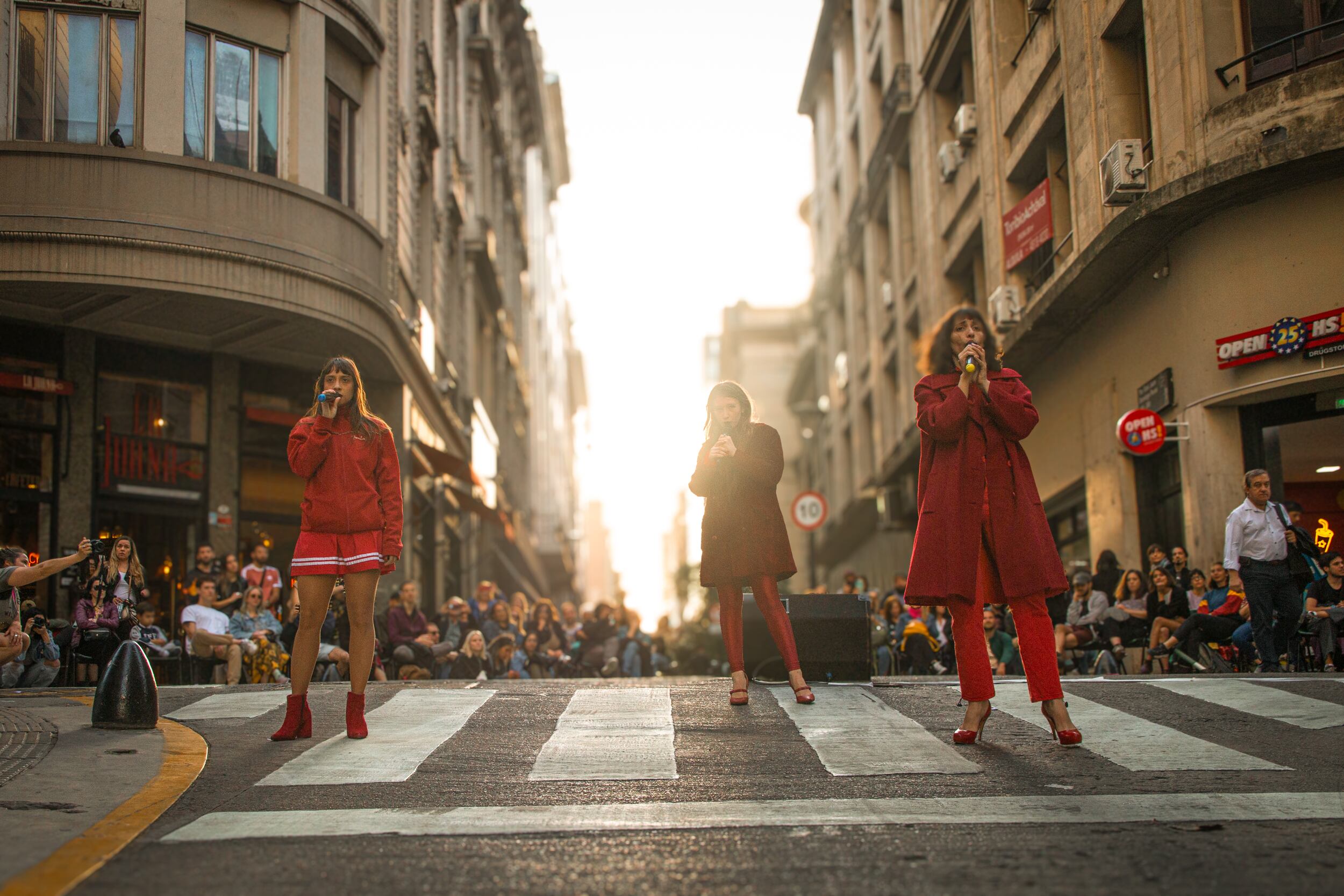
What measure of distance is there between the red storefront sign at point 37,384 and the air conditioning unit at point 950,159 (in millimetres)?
16453

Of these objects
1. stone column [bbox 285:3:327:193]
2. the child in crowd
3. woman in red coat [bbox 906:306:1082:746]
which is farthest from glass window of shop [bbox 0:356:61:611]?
woman in red coat [bbox 906:306:1082:746]

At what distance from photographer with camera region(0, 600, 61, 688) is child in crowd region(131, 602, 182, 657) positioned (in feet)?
2.69

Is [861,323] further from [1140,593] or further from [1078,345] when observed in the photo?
[1140,593]

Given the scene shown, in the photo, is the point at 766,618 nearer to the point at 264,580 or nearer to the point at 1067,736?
the point at 1067,736

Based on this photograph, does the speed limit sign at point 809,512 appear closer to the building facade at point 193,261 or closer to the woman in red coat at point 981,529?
the building facade at point 193,261

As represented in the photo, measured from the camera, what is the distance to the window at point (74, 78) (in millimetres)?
15414

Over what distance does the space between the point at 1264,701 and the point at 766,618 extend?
280 centimetres

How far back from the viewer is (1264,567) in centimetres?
1184

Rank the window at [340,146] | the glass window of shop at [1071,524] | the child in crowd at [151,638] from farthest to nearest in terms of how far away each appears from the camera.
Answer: the glass window of shop at [1071,524] → the window at [340,146] → the child in crowd at [151,638]

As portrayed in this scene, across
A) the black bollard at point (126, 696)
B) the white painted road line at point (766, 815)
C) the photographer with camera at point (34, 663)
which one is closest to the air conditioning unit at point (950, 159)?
the photographer with camera at point (34, 663)

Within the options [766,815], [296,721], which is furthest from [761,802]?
[296,721]

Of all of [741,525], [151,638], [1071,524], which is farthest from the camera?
[1071,524]

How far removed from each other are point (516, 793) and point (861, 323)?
3656cm

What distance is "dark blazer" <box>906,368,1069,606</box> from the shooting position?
620cm
